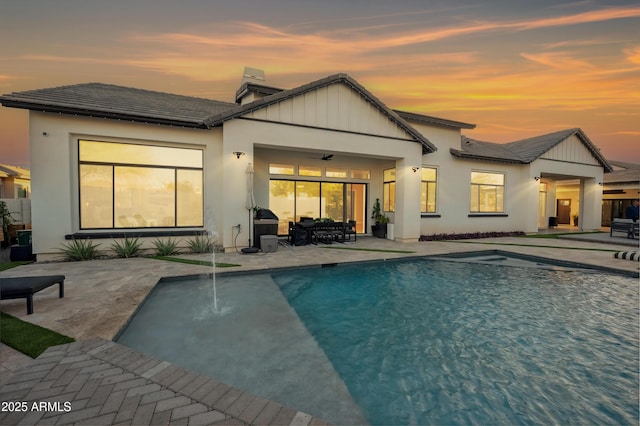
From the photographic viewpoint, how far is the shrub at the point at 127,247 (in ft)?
27.2

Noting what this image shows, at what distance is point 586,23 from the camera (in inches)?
397

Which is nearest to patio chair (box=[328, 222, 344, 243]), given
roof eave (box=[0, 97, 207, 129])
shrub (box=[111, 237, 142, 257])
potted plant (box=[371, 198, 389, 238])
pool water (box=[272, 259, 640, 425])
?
potted plant (box=[371, 198, 389, 238])

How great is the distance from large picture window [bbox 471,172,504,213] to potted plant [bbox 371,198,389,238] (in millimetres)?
5598

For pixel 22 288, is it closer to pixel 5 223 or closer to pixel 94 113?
pixel 94 113

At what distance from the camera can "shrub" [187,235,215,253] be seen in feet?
30.3

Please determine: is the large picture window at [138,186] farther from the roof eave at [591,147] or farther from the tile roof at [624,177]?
the tile roof at [624,177]

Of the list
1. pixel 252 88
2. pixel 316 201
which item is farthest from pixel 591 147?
pixel 252 88

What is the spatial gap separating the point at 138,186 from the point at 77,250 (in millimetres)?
2420

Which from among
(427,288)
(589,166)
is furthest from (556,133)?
(427,288)

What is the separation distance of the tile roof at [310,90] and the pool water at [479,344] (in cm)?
538

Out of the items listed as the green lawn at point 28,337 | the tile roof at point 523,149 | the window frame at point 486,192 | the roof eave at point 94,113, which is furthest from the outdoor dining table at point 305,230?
the window frame at point 486,192

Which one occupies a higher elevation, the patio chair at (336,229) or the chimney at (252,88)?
the chimney at (252,88)

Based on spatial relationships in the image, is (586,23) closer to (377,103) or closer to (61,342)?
(377,103)

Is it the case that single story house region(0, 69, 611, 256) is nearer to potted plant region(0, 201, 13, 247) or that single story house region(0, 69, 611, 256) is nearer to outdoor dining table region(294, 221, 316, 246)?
outdoor dining table region(294, 221, 316, 246)
